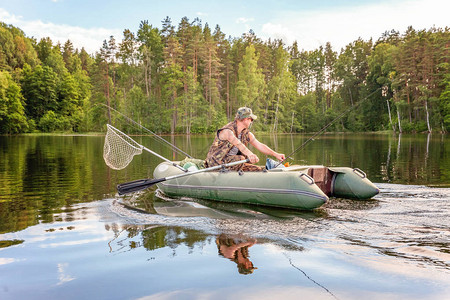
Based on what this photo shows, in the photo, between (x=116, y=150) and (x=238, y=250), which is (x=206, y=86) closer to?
(x=116, y=150)

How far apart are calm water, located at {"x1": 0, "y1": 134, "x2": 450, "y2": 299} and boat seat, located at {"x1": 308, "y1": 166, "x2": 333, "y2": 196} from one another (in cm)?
31

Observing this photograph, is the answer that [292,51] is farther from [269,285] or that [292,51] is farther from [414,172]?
[269,285]

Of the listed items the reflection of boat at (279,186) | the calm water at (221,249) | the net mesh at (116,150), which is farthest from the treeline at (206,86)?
the calm water at (221,249)

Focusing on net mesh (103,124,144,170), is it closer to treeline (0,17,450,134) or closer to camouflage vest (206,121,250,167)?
camouflage vest (206,121,250,167)

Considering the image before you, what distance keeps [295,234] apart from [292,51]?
7839cm

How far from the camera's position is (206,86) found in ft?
177

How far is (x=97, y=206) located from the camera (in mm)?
6875

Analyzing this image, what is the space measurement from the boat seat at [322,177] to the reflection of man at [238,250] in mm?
2525

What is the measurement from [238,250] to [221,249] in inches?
7.7

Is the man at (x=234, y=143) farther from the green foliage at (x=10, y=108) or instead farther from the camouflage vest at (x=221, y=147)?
the green foliage at (x=10, y=108)

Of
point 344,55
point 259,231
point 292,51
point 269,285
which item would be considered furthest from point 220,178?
point 292,51

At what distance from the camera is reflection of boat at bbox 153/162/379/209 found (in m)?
6.04

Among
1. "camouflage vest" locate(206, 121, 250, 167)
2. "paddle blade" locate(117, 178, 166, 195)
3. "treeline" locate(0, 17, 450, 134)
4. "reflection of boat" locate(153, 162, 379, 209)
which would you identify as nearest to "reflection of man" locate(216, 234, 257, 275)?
"reflection of boat" locate(153, 162, 379, 209)

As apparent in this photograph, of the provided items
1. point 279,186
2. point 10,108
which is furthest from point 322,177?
point 10,108
